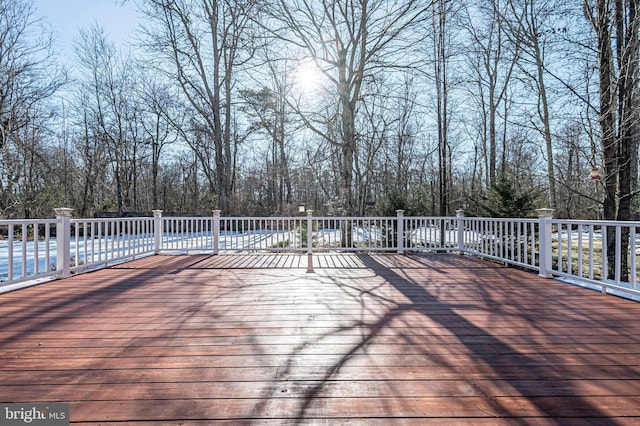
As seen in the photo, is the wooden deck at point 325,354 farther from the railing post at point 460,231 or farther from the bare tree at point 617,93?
the bare tree at point 617,93

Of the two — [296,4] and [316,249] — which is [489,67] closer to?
[296,4]

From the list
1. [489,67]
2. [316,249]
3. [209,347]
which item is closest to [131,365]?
[209,347]

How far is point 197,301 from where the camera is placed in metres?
2.94

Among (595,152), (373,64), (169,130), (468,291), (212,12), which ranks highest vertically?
(212,12)

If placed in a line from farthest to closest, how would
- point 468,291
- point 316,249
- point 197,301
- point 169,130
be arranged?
point 169,130, point 316,249, point 468,291, point 197,301

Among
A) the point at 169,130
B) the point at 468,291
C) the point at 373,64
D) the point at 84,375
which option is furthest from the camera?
the point at 169,130

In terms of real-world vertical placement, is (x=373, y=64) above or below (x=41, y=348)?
above

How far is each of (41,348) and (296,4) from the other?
28.0 feet
